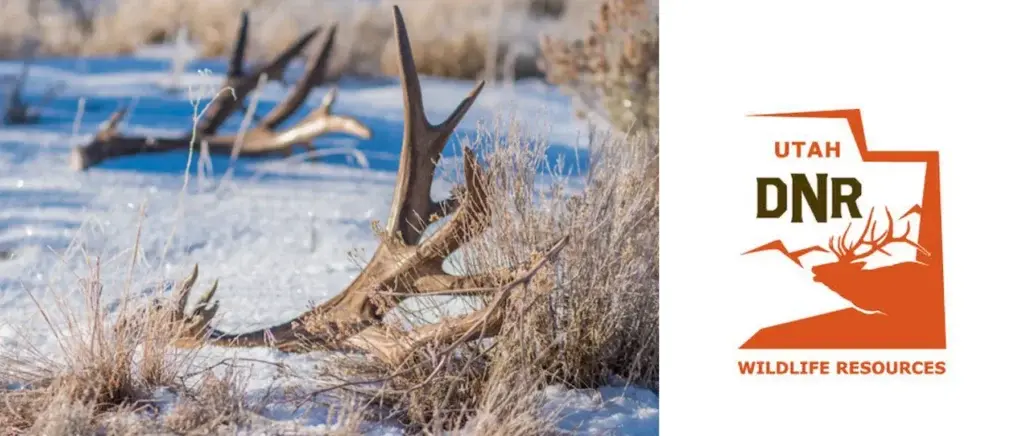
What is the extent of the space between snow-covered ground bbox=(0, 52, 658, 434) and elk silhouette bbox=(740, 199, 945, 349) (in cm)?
90

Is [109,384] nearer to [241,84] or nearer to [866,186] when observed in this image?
[866,186]

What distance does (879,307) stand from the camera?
3.59m

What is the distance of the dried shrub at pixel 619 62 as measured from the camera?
7.97 m

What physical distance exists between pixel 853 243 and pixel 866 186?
158 millimetres

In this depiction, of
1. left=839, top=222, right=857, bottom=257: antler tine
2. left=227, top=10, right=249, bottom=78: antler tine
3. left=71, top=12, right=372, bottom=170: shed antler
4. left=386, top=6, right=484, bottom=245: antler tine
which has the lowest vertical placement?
left=839, top=222, right=857, bottom=257: antler tine

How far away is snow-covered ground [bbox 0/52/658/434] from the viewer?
4.78 metres

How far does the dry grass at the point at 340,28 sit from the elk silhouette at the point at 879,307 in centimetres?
762

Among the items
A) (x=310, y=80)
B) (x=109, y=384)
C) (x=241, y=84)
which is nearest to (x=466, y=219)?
(x=109, y=384)

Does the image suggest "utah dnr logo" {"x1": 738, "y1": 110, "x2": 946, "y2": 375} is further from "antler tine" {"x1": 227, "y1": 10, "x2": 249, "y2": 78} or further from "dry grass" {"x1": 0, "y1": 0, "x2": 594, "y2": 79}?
"dry grass" {"x1": 0, "y1": 0, "x2": 594, "y2": 79}

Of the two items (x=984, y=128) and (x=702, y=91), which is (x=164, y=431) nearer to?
(x=702, y=91)

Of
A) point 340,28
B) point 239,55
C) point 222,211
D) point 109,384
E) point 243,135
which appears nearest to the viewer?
point 109,384

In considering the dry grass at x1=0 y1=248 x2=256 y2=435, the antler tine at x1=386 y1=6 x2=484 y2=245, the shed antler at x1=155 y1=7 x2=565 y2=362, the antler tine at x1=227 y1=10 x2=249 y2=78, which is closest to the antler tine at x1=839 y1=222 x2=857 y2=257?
the shed antler at x1=155 y1=7 x2=565 y2=362

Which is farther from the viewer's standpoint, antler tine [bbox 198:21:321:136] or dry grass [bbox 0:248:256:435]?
antler tine [bbox 198:21:321:136]

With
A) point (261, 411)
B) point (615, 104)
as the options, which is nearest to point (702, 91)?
point (261, 411)
